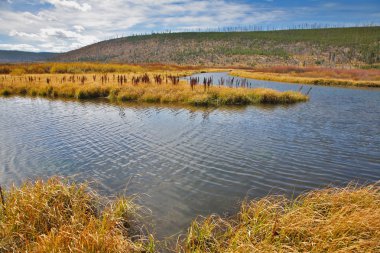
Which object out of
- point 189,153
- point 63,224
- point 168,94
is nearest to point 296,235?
point 63,224

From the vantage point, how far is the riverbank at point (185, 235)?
5.20 m

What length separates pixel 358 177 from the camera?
32.2 feet

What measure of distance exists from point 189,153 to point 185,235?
225 inches

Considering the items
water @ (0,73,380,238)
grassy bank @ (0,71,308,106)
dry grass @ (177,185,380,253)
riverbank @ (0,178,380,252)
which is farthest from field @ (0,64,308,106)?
dry grass @ (177,185,380,253)

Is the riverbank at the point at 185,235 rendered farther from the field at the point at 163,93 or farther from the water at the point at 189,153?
the field at the point at 163,93

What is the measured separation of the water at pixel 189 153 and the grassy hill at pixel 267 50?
337ft

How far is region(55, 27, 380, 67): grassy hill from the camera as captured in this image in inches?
4793

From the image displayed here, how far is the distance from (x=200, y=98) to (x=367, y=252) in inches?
818

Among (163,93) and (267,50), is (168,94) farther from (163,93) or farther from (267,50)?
(267,50)

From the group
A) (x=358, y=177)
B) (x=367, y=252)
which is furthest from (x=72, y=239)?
(x=358, y=177)

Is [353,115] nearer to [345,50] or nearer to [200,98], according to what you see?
[200,98]

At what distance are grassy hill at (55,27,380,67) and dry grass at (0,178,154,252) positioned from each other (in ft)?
375

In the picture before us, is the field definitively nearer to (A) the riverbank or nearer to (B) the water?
(B) the water

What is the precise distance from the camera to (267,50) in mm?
155500
